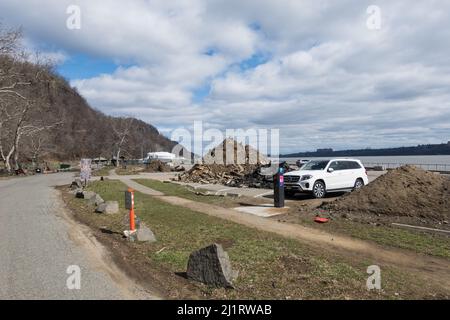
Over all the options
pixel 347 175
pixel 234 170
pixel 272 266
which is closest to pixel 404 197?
pixel 347 175

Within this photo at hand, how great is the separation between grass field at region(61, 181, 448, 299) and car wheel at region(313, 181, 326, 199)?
7772 millimetres

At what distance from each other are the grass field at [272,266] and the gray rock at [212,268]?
0.13 metres

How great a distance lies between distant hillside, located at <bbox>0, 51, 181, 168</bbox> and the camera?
166 ft

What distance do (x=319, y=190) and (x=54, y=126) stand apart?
2578 inches

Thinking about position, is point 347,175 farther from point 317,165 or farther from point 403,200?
point 403,200

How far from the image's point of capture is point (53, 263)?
721 cm

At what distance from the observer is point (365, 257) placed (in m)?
7.96

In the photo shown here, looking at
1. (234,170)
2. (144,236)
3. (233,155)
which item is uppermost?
(233,155)

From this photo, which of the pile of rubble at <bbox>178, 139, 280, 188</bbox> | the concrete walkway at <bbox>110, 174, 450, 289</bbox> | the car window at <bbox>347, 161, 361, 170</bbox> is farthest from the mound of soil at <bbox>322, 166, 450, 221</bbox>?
the pile of rubble at <bbox>178, 139, 280, 188</bbox>

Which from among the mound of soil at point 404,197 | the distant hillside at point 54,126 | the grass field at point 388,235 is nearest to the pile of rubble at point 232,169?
the mound of soil at point 404,197

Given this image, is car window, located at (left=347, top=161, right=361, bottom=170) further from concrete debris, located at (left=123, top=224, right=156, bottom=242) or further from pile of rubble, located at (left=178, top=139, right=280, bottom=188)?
concrete debris, located at (left=123, top=224, right=156, bottom=242)
